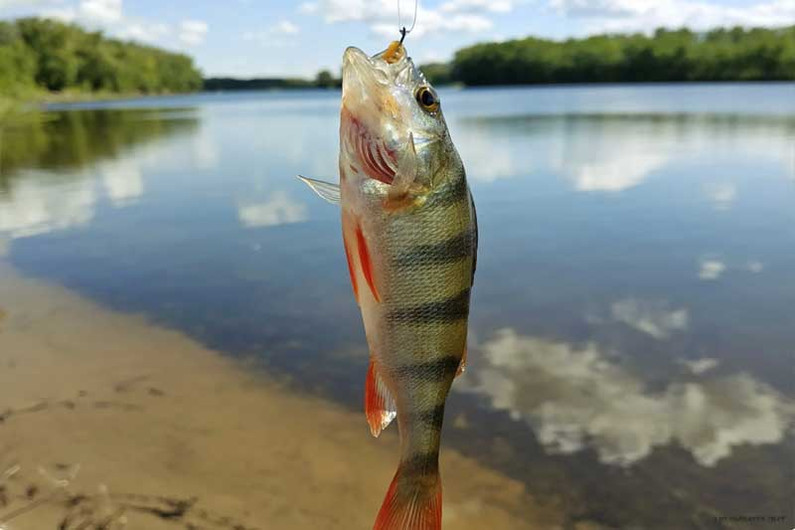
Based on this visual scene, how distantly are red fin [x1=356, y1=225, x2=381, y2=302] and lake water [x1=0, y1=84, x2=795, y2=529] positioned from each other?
340 cm

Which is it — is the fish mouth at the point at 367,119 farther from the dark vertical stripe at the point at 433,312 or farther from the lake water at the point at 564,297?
the lake water at the point at 564,297

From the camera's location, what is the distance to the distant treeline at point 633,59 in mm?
92250

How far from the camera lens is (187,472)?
4.96m

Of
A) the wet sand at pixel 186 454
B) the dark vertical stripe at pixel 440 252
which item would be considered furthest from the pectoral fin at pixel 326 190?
the wet sand at pixel 186 454

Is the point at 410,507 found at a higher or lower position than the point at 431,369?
lower

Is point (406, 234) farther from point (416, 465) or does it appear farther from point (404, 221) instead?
point (416, 465)

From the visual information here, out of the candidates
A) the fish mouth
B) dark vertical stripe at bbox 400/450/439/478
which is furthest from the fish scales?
dark vertical stripe at bbox 400/450/439/478

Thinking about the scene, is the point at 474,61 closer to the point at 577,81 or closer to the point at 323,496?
the point at 577,81

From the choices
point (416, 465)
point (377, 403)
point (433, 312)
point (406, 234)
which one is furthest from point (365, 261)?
point (416, 465)

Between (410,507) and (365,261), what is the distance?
789 mm

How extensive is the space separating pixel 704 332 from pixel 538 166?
39.7 ft

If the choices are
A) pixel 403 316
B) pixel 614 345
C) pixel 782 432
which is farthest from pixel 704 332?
pixel 403 316

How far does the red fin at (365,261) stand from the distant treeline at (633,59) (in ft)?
342

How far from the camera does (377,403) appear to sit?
2.02 meters
